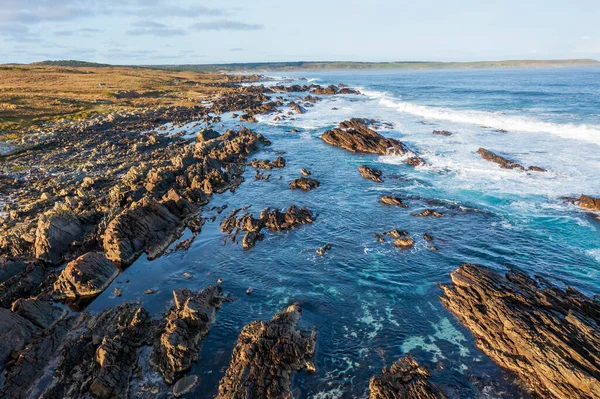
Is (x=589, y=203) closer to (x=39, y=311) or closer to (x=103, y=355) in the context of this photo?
(x=103, y=355)

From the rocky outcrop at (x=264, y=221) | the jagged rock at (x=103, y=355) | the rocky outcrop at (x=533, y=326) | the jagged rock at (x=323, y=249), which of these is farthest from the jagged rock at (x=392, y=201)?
the jagged rock at (x=103, y=355)

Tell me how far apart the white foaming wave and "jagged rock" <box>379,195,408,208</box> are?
133 ft

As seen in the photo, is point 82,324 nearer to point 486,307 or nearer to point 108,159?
point 486,307

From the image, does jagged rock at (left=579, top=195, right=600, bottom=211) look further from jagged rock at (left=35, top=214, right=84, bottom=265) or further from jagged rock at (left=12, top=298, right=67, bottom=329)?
jagged rock at (left=35, top=214, right=84, bottom=265)

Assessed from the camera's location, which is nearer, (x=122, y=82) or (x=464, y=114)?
(x=464, y=114)

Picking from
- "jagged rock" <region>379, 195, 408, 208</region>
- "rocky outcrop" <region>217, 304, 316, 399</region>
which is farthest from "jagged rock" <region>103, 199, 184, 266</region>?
"jagged rock" <region>379, 195, 408, 208</region>

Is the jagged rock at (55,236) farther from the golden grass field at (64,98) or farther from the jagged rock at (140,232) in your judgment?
the golden grass field at (64,98)

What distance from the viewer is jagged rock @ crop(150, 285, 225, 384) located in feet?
55.8

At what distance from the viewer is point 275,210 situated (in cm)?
3384

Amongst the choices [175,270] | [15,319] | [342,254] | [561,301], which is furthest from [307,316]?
[15,319]

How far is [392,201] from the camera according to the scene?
35.9 metres

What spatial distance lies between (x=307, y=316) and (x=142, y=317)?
31.8 feet

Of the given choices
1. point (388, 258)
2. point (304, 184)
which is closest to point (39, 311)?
point (388, 258)

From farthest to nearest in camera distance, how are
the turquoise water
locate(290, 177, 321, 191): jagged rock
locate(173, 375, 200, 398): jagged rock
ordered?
locate(290, 177, 321, 191): jagged rock < the turquoise water < locate(173, 375, 200, 398): jagged rock
